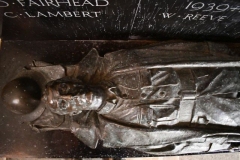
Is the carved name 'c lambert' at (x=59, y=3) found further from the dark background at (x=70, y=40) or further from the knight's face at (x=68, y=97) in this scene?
the knight's face at (x=68, y=97)

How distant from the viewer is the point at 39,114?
221 centimetres

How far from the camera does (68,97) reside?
1.76 meters

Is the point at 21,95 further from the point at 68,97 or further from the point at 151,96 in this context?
the point at 151,96

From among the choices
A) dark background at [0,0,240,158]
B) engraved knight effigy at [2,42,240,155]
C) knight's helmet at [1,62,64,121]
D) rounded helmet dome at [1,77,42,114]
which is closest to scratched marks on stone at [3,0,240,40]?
dark background at [0,0,240,158]

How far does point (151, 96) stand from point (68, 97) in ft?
1.70

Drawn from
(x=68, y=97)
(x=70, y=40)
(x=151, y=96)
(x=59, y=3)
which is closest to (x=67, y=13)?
(x=59, y=3)

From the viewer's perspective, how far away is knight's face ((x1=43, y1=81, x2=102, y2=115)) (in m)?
1.76

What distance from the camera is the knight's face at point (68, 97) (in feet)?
5.77

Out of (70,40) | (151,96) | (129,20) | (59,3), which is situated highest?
(59,3)

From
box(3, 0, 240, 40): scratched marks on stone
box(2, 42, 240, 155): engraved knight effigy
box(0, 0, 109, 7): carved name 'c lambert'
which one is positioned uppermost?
box(0, 0, 109, 7): carved name 'c lambert'

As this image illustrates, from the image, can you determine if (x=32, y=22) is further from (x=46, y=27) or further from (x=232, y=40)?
(x=232, y=40)

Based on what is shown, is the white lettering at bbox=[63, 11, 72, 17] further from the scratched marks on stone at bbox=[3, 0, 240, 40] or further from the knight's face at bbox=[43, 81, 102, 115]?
the knight's face at bbox=[43, 81, 102, 115]

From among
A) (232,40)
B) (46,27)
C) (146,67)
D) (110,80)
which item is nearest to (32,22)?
(46,27)

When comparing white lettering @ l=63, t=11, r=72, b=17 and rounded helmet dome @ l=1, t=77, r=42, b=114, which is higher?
white lettering @ l=63, t=11, r=72, b=17
